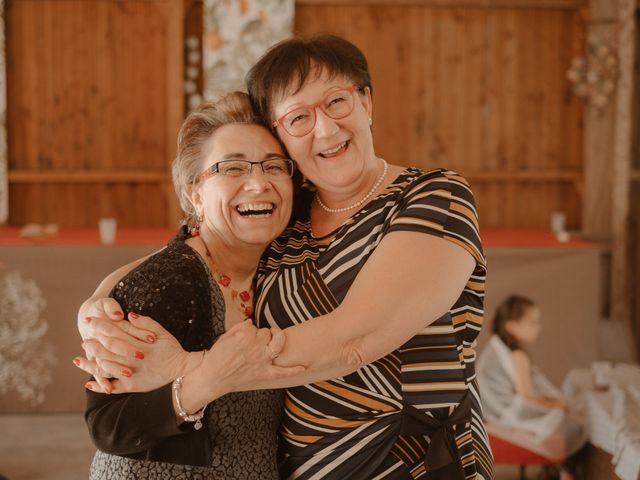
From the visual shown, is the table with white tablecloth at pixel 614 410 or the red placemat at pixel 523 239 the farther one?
the red placemat at pixel 523 239

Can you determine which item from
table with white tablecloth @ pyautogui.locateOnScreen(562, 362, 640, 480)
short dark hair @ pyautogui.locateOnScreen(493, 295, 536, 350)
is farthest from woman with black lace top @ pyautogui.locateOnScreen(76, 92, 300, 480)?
short dark hair @ pyautogui.locateOnScreen(493, 295, 536, 350)

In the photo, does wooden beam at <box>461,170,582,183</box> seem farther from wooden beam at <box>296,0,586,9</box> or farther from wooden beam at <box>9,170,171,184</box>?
wooden beam at <box>9,170,171,184</box>

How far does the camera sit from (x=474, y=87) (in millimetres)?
6188

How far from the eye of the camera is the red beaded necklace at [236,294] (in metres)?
1.68

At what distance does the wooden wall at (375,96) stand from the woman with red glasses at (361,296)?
14.4 ft

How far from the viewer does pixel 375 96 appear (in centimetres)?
613

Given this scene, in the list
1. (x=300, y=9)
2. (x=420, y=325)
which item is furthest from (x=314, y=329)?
(x=300, y=9)

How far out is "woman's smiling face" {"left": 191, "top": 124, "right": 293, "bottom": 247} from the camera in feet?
5.65

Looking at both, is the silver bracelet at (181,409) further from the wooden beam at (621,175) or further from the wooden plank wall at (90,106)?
the wooden beam at (621,175)

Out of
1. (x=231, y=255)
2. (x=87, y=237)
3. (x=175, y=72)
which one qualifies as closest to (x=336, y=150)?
(x=231, y=255)

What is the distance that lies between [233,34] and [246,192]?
4.28 metres

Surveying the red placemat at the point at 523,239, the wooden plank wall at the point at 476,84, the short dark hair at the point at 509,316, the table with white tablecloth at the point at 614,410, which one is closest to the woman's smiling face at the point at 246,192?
the table with white tablecloth at the point at 614,410

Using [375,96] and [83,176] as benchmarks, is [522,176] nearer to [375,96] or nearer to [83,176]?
[375,96]

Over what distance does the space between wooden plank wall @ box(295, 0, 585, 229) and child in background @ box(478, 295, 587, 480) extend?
242 cm
